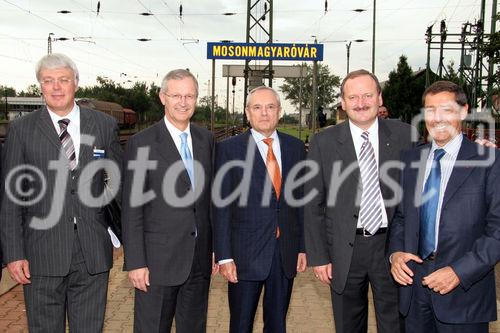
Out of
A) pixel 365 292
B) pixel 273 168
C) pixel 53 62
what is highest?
pixel 53 62

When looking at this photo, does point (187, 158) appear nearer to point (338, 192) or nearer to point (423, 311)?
point (338, 192)

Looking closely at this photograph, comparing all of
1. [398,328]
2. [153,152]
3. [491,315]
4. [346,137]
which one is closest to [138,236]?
[153,152]

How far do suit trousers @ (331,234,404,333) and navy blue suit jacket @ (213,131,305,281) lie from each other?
1.43 ft

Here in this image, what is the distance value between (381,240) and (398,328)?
24.9 inches

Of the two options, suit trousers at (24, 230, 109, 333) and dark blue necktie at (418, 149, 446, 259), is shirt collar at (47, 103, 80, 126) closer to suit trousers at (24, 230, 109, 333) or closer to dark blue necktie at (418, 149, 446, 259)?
suit trousers at (24, 230, 109, 333)

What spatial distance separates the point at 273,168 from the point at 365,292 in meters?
1.07

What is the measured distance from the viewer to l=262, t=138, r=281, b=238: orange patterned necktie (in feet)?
12.1

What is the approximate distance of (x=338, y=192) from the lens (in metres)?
3.54

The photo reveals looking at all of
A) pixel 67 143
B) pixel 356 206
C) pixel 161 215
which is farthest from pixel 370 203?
pixel 67 143

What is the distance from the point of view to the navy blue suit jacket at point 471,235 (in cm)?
280

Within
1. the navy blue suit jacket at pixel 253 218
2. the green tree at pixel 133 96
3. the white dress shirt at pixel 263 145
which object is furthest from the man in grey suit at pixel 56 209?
the green tree at pixel 133 96

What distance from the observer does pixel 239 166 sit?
3686 millimetres

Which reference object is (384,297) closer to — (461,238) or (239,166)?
(461,238)

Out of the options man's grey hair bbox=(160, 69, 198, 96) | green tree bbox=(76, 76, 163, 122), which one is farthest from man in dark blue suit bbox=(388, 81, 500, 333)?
green tree bbox=(76, 76, 163, 122)
